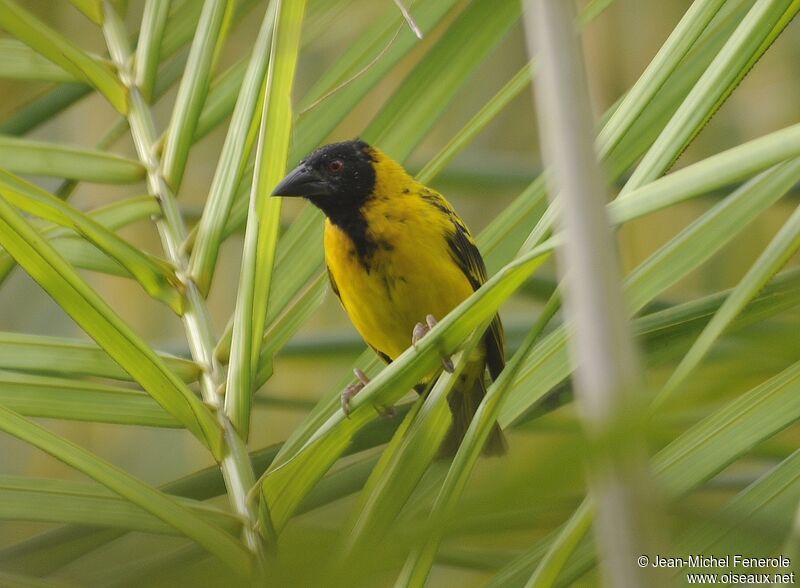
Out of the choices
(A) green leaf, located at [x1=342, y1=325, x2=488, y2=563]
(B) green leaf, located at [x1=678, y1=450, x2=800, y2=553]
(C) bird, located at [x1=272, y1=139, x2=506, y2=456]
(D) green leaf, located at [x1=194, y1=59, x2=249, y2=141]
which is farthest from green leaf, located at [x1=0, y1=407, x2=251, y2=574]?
(C) bird, located at [x1=272, y1=139, x2=506, y2=456]

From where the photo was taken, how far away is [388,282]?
2.29m

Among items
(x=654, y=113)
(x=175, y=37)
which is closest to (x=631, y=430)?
(x=654, y=113)

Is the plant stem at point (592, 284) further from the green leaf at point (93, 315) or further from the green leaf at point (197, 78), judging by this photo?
the green leaf at point (197, 78)

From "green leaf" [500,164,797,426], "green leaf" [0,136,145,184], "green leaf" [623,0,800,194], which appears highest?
"green leaf" [0,136,145,184]

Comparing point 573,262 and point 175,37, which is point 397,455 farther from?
point 175,37

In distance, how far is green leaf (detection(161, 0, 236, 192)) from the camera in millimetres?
1473

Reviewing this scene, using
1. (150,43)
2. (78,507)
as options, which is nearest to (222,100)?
(150,43)

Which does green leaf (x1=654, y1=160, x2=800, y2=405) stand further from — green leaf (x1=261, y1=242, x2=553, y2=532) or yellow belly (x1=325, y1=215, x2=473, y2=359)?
yellow belly (x1=325, y1=215, x2=473, y2=359)

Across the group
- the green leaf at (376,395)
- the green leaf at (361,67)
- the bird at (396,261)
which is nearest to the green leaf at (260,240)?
the green leaf at (376,395)

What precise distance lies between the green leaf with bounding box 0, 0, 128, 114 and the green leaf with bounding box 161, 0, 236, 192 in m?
0.21

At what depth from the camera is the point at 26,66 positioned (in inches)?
69.5

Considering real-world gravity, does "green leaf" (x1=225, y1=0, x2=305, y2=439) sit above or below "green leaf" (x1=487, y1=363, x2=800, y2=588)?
above

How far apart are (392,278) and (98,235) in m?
1.04

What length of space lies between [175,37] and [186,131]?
0.33 meters
